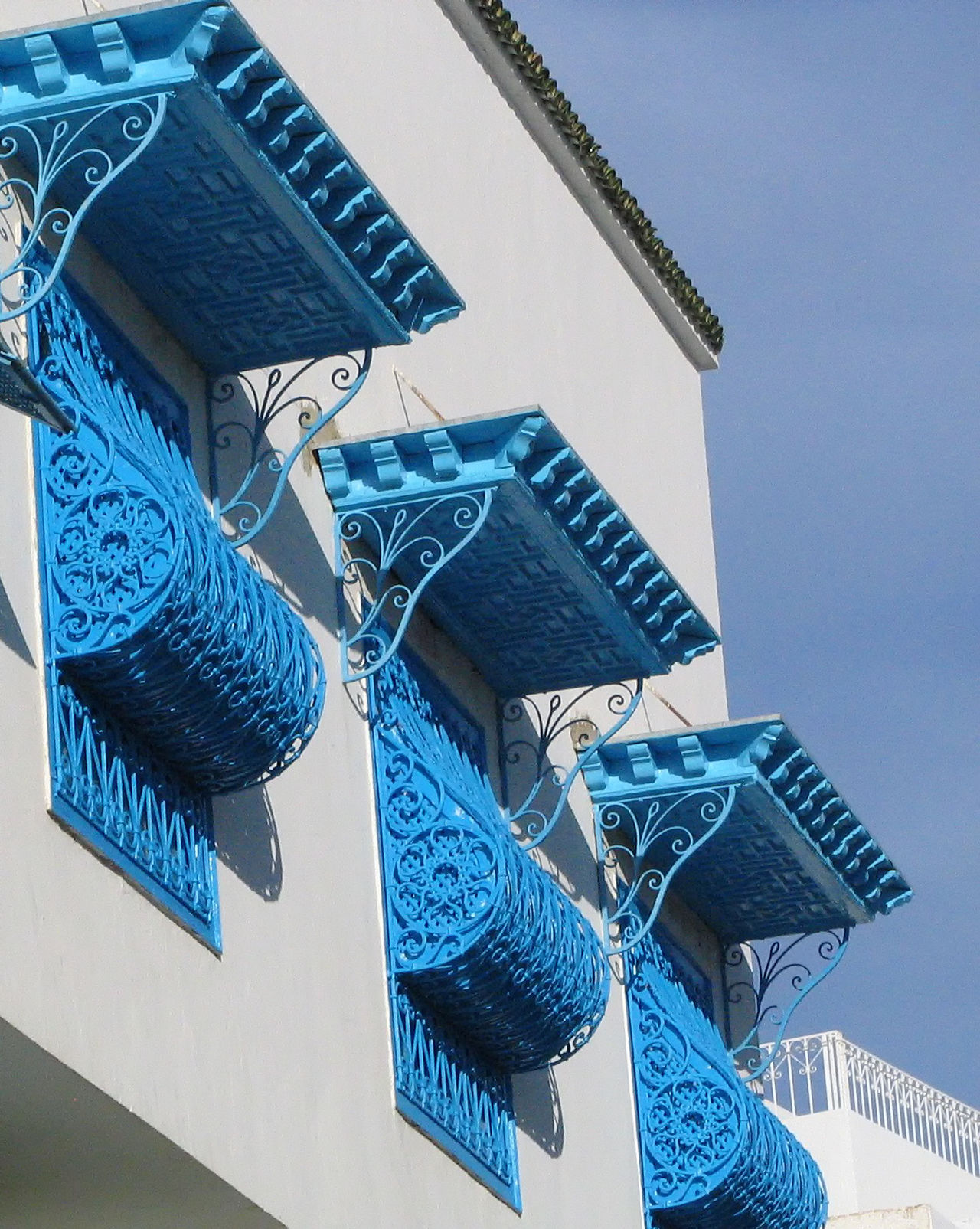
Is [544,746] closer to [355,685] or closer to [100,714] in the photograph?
[355,685]

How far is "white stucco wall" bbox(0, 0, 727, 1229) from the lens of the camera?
9.30 m

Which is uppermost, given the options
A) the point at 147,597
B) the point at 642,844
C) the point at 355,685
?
the point at 642,844

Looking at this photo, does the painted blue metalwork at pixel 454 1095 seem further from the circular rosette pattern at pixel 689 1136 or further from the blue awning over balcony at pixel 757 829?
the blue awning over balcony at pixel 757 829

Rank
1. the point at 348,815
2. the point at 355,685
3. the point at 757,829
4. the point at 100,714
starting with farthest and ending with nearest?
the point at 757,829
the point at 355,685
the point at 348,815
the point at 100,714

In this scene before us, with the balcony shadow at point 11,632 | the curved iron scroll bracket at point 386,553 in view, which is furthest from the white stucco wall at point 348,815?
the curved iron scroll bracket at point 386,553

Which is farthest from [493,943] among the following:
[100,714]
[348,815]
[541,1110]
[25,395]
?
[25,395]

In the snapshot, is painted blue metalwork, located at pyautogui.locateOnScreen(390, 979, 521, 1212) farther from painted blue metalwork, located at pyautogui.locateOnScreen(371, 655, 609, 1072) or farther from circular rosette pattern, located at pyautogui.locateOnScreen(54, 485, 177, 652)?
circular rosette pattern, located at pyautogui.locateOnScreen(54, 485, 177, 652)

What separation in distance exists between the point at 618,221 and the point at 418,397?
3.46 m

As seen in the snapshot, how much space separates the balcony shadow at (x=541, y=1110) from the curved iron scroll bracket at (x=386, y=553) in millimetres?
1910

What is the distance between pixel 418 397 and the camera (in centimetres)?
1320

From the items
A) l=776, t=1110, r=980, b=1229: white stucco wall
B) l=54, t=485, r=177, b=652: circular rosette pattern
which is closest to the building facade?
l=54, t=485, r=177, b=652: circular rosette pattern

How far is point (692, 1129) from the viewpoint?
45.9 ft

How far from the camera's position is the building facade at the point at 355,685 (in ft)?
31.2

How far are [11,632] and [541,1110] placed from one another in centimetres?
442
